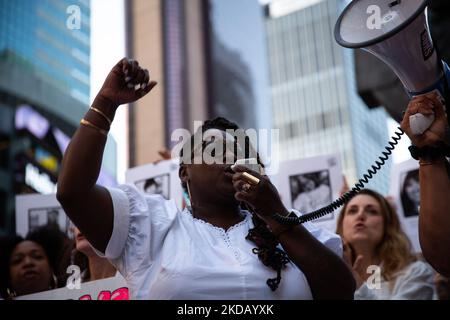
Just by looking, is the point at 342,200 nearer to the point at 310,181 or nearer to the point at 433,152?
the point at 433,152

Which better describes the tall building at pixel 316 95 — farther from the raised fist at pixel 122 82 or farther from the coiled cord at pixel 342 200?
the raised fist at pixel 122 82

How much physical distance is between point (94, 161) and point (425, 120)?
3.70 ft

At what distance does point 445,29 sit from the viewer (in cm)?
491

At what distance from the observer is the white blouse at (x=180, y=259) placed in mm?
1921

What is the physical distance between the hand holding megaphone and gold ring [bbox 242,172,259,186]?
569mm

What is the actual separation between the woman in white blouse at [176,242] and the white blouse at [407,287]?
46.1 inches

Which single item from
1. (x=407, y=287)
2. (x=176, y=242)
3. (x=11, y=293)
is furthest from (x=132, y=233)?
(x=407, y=287)

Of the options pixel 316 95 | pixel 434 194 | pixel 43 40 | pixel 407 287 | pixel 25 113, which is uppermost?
pixel 316 95

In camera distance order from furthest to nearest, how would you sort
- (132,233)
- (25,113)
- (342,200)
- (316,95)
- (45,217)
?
(316,95)
(25,113)
(45,217)
(342,200)
(132,233)

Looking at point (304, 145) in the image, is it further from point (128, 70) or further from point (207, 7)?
point (128, 70)

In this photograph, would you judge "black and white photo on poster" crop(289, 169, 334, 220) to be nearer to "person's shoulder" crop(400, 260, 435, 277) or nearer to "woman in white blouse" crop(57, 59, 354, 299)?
"person's shoulder" crop(400, 260, 435, 277)

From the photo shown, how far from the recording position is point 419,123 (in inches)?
80.5

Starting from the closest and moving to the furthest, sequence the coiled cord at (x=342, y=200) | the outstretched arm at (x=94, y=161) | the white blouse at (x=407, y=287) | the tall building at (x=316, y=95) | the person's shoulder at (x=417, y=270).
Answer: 1. the outstretched arm at (x=94, y=161)
2. the coiled cord at (x=342, y=200)
3. the white blouse at (x=407, y=287)
4. the person's shoulder at (x=417, y=270)
5. the tall building at (x=316, y=95)

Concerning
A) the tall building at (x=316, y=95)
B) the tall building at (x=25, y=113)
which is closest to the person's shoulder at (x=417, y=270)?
the tall building at (x=25, y=113)
